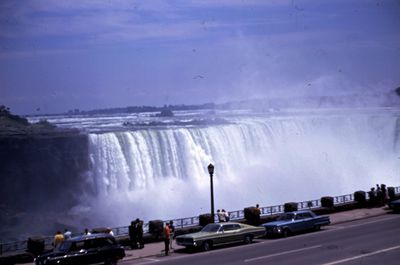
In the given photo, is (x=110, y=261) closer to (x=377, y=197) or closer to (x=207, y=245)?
(x=207, y=245)

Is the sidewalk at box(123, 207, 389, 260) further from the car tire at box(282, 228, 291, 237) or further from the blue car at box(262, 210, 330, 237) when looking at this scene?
the car tire at box(282, 228, 291, 237)

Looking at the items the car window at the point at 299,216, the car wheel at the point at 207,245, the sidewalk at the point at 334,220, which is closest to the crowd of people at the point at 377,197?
the sidewalk at the point at 334,220

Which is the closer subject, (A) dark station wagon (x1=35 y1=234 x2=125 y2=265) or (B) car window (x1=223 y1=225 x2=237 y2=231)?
(A) dark station wagon (x1=35 y1=234 x2=125 y2=265)

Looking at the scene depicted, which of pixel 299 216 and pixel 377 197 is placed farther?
pixel 377 197

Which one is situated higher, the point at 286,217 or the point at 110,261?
the point at 286,217

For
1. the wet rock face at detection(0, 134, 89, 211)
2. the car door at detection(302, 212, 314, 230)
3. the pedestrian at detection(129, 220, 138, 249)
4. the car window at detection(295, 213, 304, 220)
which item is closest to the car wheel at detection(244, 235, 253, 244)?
the car window at detection(295, 213, 304, 220)

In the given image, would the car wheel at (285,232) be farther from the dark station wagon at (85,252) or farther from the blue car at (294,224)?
the dark station wagon at (85,252)

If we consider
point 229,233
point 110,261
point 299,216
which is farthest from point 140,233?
point 299,216
